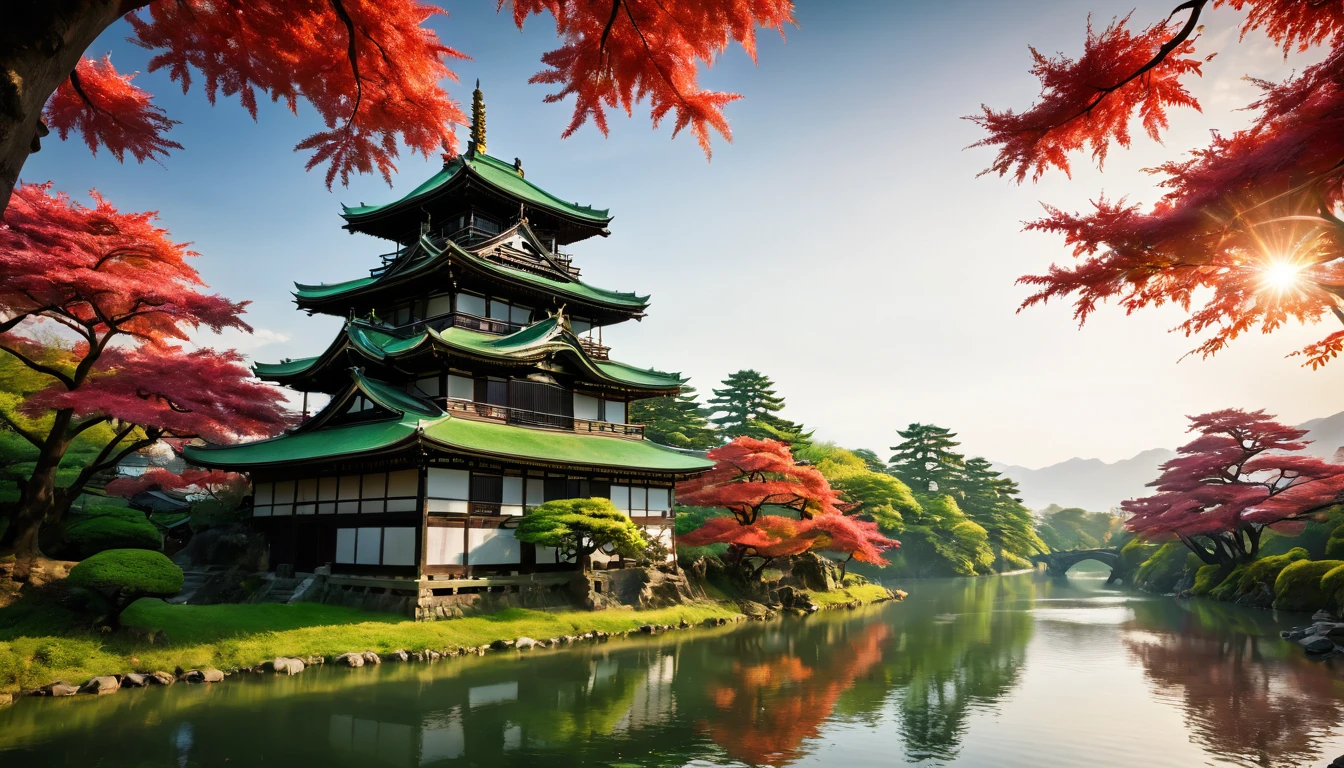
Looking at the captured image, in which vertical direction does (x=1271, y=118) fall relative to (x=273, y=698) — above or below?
above

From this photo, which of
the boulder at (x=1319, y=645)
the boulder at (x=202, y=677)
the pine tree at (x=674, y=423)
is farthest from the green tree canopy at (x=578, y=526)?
the pine tree at (x=674, y=423)

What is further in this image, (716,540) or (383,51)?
(716,540)

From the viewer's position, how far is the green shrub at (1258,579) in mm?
30781

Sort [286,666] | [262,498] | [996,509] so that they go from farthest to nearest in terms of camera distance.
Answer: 1. [996,509]
2. [262,498]
3. [286,666]

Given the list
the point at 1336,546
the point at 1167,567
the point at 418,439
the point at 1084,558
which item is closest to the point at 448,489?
the point at 418,439

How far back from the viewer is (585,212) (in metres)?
31.2

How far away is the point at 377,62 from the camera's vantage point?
6.20 metres

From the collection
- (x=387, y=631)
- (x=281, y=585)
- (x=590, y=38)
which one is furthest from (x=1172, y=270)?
(x=281, y=585)

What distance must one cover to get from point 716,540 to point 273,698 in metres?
18.5

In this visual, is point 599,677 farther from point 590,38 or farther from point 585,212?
point 585,212

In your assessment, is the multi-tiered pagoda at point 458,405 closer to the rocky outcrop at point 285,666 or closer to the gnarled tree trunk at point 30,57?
the rocky outcrop at point 285,666

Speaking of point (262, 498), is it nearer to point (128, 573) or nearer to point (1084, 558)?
point (128, 573)

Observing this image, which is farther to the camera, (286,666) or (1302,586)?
(1302,586)

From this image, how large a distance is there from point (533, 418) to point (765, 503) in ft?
35.3
